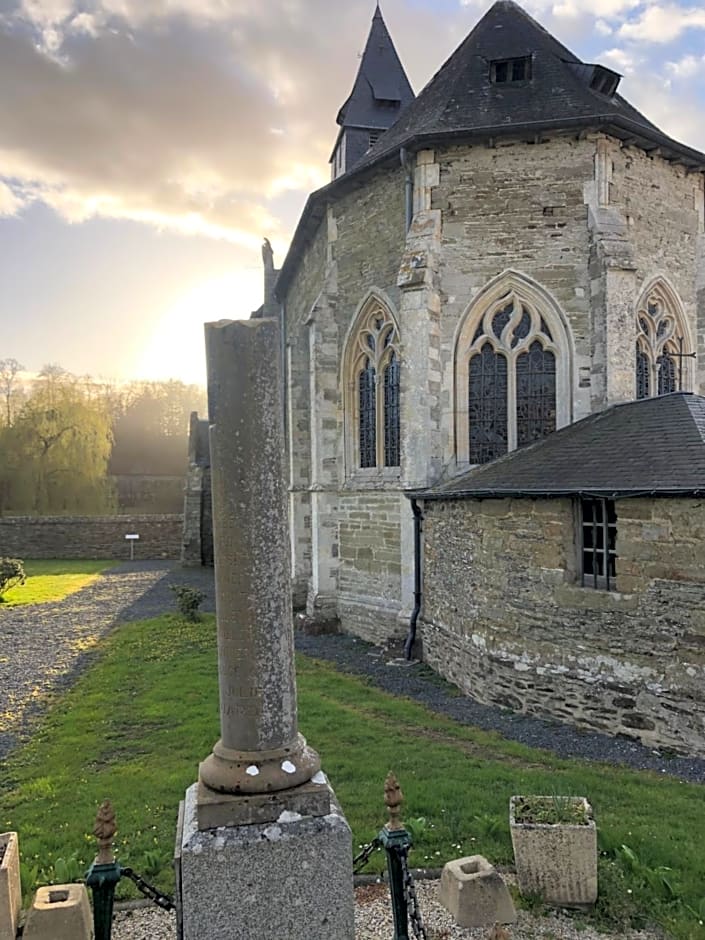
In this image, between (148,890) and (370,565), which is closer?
(148,890)

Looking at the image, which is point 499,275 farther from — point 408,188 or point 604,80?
point 604,80

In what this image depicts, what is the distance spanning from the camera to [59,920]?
3.88m

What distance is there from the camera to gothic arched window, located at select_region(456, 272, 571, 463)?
1246cm

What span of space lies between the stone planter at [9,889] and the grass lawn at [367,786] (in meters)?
0.52

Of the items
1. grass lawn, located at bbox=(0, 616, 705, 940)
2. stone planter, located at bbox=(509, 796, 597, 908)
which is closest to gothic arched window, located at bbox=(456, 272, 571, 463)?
grass lawn, located at bbox=(0, 616, 705, 940)

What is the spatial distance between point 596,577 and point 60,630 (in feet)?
41.6

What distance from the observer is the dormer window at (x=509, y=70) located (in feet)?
43.5

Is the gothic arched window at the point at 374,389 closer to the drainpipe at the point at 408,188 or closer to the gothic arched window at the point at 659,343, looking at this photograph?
the drainpipe at the point at 408,188

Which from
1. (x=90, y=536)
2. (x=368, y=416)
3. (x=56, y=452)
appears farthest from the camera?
(x=56, y=452)

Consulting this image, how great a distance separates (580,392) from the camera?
1207 cm

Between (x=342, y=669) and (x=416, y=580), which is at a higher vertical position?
(x=416, y=580)

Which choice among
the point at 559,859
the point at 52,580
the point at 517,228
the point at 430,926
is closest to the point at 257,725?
the point at 430,926

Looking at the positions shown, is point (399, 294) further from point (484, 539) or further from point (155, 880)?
point (155, 880)

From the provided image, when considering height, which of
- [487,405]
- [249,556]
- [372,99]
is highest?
[372,99]
